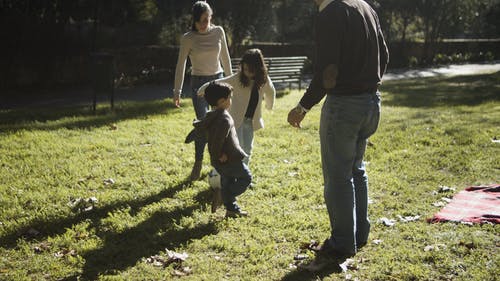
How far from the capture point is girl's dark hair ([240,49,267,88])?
17.9ft

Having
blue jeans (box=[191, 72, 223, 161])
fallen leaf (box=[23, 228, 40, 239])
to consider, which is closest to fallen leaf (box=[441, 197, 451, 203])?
blue jeans (box=[191, 72, 223, 161])

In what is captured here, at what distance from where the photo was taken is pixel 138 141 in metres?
8.61

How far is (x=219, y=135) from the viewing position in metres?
4.90

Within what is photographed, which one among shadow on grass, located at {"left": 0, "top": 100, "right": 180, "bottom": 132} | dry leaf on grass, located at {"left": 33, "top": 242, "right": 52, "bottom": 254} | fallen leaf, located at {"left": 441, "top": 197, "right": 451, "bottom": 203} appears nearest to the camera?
dry leaf on grass, located at {"left": 33, "top": 242, "right": 52, "bottom": 254}

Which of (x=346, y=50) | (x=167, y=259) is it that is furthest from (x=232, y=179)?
(x=346, y=50)

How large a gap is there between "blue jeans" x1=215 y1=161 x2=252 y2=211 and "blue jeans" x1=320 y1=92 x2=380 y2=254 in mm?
1081

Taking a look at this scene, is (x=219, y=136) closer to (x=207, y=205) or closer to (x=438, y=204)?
(x=207, y=205)

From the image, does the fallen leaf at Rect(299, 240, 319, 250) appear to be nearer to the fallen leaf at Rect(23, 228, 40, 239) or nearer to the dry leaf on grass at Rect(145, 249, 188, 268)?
the dry leaf on grass at Rect(145, 249, 188, 268)

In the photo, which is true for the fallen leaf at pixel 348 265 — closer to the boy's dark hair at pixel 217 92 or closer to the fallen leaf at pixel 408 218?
the fallen leaf at pixel 408 218

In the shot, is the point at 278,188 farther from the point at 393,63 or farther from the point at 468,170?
the point at 393,63

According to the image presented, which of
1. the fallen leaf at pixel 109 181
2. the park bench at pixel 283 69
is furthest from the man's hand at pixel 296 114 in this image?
the park bench at pixel 283 69

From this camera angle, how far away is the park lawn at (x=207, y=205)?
4152 millimetres

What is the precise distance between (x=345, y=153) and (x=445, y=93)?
12850 millimetres

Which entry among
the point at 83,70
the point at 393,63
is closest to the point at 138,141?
the point at 83,70
